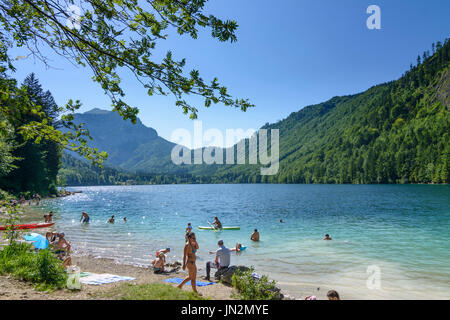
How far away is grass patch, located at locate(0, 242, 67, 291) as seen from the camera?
9781mm

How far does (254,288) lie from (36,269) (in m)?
8.25

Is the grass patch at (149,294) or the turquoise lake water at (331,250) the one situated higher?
the grass patch at (149,294)

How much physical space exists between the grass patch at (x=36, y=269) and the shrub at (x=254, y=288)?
6854 mm

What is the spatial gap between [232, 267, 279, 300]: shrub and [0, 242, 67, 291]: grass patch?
6.85 meters

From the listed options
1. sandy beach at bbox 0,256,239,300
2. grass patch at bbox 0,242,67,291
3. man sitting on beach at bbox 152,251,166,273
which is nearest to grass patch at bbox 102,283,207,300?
sandy beach at bbox 0,256,239,300

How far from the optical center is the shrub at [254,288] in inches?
432

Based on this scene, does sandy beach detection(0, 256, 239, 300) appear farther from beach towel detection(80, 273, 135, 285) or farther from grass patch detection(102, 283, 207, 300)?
beach towel detection(80, 273, 135, 285)

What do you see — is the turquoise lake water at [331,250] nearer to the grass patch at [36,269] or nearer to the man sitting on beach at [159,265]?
the man sitting on beach at [159,265]

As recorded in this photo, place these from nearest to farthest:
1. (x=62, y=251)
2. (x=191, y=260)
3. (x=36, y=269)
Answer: (x=36, y=269), (x=191, y=260), (x=62, y=251)

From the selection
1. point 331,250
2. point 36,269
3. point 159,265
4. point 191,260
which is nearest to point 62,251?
point 159,265

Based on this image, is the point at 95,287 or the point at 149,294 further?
the point at 95,287

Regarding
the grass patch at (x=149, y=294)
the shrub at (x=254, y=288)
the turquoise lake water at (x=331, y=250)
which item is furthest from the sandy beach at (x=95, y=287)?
the turquoise lake water at (x=331, y=250)

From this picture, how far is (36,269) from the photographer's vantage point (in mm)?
10234

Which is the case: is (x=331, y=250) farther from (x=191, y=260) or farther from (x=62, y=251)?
(x=62, y=251)
